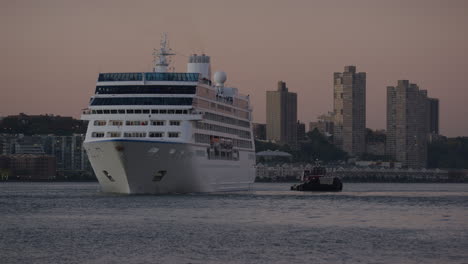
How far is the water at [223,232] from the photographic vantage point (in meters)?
57.1

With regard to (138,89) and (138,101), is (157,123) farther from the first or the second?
(138,89)

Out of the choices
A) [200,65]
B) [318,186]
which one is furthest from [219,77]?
[318,186]

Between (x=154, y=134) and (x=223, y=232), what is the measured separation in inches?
1423

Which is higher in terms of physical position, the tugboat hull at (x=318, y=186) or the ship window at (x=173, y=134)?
the ship window at (x=173, y=134)

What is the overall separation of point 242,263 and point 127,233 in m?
16.1

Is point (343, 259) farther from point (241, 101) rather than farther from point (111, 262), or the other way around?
point (241, 101)

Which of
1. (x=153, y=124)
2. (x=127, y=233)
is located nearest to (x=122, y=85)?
Answer: (x=153, y=124)

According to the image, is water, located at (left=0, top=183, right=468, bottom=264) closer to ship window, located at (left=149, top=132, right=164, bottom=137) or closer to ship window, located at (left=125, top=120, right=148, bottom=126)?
ship window, located at (left=149, top=132, right=164, bottom=137)

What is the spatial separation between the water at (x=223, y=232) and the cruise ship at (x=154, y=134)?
10.5 ft

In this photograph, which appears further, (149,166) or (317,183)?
(317,183)

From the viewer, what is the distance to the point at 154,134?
104 m

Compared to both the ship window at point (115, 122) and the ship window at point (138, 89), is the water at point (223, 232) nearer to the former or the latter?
the ship window at point (115, 122)

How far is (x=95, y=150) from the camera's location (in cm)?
10394

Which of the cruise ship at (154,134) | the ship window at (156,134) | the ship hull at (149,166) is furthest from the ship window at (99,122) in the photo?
the ship window at (156,134)
